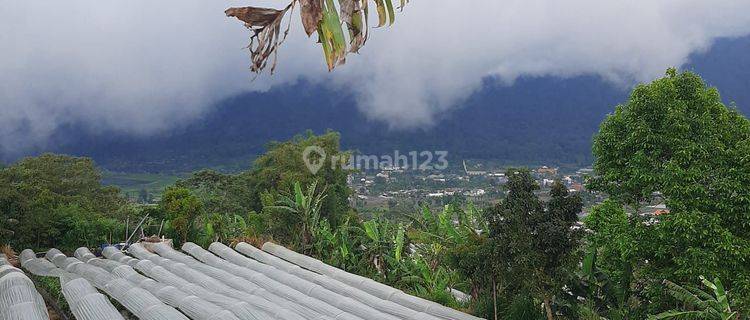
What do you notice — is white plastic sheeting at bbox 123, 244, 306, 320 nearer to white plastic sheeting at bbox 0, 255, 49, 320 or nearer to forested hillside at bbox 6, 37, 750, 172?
white plastic sheeting at bbox 0, 255, 49, 320

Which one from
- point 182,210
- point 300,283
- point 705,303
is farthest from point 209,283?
point 182,210

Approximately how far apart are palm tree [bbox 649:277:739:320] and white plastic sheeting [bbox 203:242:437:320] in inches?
97.4

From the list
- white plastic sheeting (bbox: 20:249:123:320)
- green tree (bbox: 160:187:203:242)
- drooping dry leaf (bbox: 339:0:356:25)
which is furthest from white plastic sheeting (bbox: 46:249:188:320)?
drooping dry leaf (bbox: 339:0:356:25)

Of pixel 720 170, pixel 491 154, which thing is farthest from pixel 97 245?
pixel 491 154

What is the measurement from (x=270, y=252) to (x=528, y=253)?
5729mm

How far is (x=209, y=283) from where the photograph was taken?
24.5 ft

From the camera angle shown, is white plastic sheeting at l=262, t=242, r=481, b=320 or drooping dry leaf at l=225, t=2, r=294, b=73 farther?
white plastic sheeting at l=262, t=242, r=481, b=320

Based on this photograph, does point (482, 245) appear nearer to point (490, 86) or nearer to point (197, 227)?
point (197, 227)

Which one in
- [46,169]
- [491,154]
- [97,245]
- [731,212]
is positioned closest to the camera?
[731,212]

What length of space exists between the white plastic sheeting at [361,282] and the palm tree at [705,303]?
208 centimetres

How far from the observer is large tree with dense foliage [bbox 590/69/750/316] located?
5.94m

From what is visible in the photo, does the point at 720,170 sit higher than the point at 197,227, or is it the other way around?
the point at 720,170

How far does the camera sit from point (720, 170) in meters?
6.24

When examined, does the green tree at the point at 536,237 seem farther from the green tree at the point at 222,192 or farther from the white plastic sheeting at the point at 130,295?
the green tree at the point at 222,192
